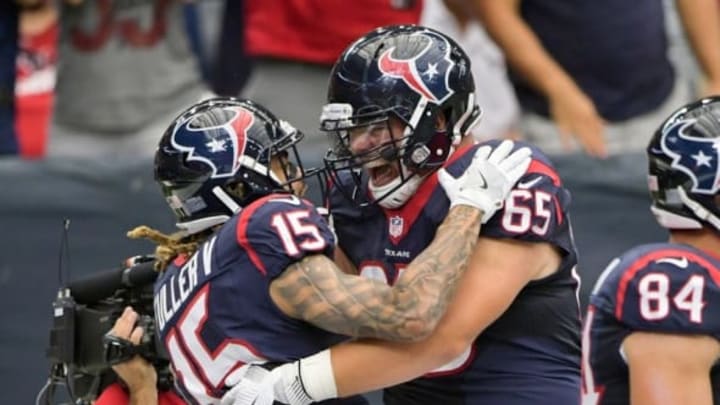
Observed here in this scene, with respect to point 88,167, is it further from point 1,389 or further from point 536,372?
point 536,372

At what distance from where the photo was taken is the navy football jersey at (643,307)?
4629 mm

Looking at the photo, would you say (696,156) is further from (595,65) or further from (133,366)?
(595,65)

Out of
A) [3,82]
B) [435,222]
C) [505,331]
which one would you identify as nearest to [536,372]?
[505,331]

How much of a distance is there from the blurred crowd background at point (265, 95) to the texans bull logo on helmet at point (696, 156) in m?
2.11

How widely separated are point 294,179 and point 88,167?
81.4 inches

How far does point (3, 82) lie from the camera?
711cm

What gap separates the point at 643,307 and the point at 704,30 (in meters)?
3.05

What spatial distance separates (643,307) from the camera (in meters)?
4.66

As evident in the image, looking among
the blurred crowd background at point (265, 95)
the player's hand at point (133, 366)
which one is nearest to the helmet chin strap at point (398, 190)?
the player's hand at point (133, 366)

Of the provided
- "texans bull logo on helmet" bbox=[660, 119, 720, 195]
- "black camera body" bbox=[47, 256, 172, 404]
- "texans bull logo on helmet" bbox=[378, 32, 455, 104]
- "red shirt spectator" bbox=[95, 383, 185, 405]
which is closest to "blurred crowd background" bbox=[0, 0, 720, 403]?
"black camera body" bbox=[47, 256, 172, 404]

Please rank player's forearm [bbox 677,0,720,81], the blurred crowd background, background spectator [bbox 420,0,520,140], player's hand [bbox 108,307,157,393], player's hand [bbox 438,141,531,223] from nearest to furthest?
1. player's hand [bbox 438,141,531,223]
2. player's hand [bbox 108,307,157,393]
3. the blurred crowd background
4. background spectator [bbox 420,0,520,140]
5. player's forearm [bbox 677,0,720,81]

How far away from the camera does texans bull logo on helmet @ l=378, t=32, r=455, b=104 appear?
4.80 meters

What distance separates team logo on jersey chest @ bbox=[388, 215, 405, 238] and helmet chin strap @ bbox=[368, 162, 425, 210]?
3cm

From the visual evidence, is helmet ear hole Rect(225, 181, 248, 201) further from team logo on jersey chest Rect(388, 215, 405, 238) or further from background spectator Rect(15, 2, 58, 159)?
background spectator Rect(15, 2, 58, 159)
